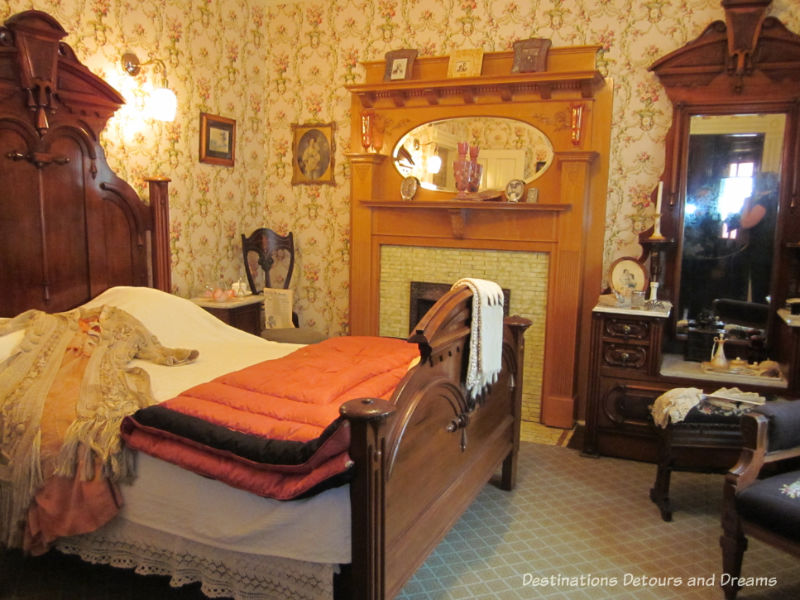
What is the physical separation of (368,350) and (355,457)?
1.19m

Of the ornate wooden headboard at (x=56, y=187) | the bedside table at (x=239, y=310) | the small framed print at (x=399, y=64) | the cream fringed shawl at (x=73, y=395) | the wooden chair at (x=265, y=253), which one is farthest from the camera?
the wooden chair at (x=265, y=253)

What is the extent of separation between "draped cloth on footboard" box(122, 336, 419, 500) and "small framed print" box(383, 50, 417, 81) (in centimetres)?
243

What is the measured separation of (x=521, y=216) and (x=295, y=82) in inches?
80.8

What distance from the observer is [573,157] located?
147 inches

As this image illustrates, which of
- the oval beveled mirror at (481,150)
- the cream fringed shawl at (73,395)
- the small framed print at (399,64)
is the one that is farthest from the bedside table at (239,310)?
the small framed print at (399,64)

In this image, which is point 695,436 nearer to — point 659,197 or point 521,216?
point 659,197

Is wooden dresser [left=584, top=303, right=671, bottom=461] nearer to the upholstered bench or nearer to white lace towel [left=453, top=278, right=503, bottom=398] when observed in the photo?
the upholstered bench

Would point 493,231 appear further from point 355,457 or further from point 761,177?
point 355,457

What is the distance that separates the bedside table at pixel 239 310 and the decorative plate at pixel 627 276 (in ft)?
7.76

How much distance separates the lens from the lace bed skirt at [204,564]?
5.65 feet

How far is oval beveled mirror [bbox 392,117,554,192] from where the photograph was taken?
13.0 feet

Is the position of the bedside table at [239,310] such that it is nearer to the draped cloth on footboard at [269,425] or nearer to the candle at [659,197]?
the draped cloth on footboard at [269,425]

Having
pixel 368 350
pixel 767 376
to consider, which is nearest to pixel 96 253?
pixel 368 350

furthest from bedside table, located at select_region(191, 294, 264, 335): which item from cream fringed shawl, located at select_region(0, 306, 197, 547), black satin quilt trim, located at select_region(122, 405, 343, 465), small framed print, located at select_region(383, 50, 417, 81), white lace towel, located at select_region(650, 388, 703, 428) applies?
white lace towel, located at select_region(650, 388, 703, 428)
